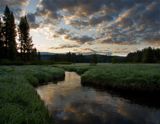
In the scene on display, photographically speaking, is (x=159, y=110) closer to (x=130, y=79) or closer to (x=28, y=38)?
(x=130, y=79)

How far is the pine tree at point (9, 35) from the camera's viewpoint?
4798 centimetres

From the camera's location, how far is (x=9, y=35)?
4975 centimetres

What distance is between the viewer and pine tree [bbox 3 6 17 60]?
157 feet

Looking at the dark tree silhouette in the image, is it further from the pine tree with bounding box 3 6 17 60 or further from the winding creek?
the winding creek

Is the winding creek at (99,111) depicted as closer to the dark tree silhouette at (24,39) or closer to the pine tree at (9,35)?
the pine tree at (9,35)

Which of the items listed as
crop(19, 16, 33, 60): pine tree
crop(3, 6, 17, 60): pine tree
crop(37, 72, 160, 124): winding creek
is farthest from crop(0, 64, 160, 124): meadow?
crop(19, 16, 33, 60): pine tree

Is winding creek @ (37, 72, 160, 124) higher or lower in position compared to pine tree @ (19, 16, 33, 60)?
lower

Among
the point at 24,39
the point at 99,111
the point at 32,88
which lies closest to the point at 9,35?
the point at 24,39

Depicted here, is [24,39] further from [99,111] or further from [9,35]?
[99,111]

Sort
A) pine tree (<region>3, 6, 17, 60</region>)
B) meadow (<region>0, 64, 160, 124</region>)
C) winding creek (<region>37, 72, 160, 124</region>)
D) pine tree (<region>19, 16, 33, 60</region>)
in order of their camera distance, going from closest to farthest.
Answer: meadow (<region>0, 64, 160, 124</region>) < winding creek (<region>37, 72, 160, 124</region>) < pine tree (<region>3, 6, 17, 60</region>) < pine tree (<region>19, 16, 33, 60</region>)

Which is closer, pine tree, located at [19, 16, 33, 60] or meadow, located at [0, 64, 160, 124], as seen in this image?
meadow, located at [0, 64, 160, 124]

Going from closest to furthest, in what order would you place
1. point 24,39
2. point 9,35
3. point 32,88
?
point 32,88, point 9,35, point 24,39

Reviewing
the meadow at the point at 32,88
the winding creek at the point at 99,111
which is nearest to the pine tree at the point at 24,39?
the meadow at the point at 32,88

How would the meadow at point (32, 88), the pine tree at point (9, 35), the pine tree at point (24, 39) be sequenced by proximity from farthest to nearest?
1. the pine tree at point (24, 39)
2. the pine tree at point (9, 35)
3. the meadow at point (32, 88)
